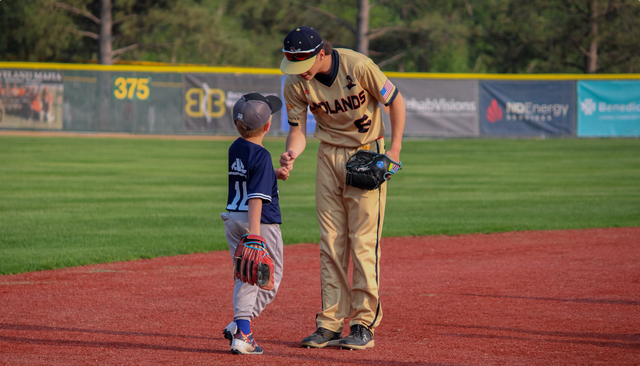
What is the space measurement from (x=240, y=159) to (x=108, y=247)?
4.46 metres

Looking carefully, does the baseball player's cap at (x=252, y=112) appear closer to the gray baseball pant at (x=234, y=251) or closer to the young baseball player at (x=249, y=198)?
the young baseball player at (x=249, y=198)

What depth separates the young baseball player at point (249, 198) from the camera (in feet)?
12.6

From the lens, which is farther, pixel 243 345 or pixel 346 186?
pixel 346 186

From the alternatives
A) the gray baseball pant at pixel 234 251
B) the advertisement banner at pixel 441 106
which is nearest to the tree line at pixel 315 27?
the advertisement banner at pixel 441 106

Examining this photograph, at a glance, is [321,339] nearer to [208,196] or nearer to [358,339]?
[358,339]

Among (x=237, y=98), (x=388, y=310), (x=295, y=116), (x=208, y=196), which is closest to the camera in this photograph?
(x=295, y=116)

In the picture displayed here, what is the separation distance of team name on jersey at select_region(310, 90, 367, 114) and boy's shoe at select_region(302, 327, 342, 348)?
1267 mm

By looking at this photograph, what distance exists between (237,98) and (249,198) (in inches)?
824

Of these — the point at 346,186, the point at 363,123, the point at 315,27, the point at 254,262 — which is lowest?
the point at 254,262

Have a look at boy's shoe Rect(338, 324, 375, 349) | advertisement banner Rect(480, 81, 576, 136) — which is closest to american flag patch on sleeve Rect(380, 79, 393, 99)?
boy's shoe Rect(338, 324, 375, 349)

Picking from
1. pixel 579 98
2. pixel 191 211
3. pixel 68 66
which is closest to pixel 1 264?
pixel 191 211

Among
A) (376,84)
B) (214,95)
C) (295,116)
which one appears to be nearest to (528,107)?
(214,95)

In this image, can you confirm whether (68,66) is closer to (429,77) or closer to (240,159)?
(429,77)

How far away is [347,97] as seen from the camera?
4.19m
